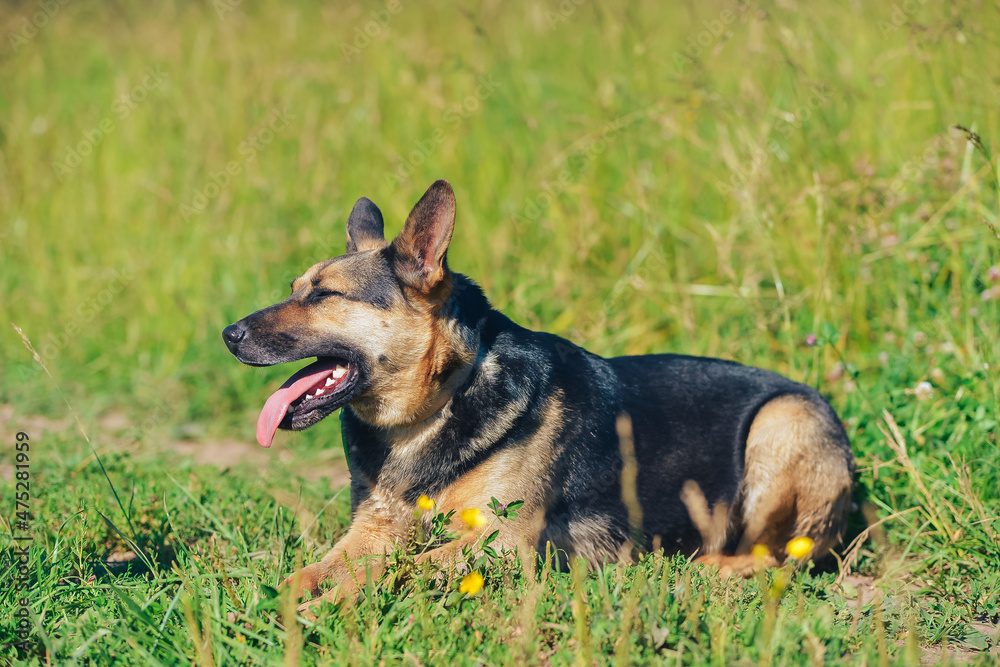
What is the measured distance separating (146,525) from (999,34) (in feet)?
18.3

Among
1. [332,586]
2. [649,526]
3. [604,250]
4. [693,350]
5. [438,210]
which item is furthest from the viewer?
[604,250]

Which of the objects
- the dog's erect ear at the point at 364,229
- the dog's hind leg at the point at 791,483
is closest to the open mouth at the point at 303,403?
the dog's erect ear at the point at 364,229

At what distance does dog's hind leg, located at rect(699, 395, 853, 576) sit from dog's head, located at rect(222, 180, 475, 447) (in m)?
1.47

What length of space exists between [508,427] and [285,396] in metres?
0.94

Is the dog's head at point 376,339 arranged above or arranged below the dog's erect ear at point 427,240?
below

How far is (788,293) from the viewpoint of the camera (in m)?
5.33

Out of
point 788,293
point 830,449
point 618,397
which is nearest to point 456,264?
point 788,293

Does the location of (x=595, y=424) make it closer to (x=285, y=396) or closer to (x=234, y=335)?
(x=285, y=396)

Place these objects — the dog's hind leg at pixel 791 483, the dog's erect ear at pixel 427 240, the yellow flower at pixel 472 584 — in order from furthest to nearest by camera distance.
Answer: the dog's hind leg at pixel 791 483
the dog's erect ear at pixel 427 240
the yellow flower at pixel 472 584

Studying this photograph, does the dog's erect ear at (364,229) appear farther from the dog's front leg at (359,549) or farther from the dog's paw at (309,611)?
the dog's paw at (309,611)

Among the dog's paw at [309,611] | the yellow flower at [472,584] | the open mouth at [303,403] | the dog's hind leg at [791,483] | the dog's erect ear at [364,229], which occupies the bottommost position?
the dog's hind leg at [791,483]

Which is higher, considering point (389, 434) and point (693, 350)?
point (389, 434)

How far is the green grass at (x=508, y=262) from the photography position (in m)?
2.57

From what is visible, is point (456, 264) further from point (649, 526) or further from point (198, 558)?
point (198, 558)
